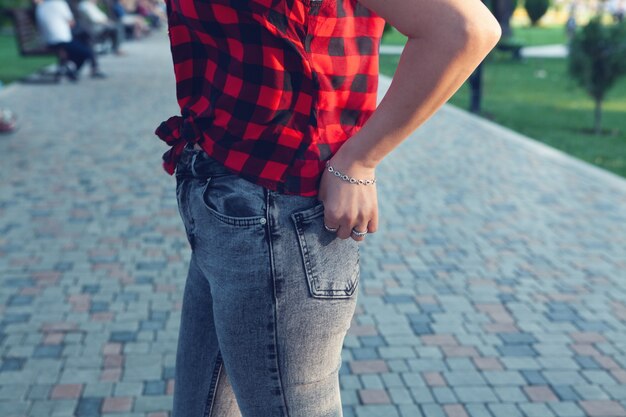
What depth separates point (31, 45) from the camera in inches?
588

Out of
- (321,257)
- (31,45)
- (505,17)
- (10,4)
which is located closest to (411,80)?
(321,257)

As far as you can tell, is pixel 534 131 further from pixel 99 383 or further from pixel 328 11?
pixel 328 11

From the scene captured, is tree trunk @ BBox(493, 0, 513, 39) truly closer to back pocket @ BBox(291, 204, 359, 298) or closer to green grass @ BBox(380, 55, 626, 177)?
green grass @ BBox(380, 55, 626, 177)

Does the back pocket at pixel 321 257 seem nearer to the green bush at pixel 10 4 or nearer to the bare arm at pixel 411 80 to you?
the bare arm at pixel 411 80

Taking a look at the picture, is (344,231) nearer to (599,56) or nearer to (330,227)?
(330,227)

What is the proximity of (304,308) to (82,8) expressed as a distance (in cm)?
1784

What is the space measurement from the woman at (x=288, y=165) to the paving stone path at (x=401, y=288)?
1730mm

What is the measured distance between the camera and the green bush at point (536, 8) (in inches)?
1753

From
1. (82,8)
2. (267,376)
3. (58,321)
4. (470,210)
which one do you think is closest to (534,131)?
(470,210)

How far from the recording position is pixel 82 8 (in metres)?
17.6

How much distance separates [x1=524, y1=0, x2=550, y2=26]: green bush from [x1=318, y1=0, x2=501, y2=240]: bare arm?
46.6 m

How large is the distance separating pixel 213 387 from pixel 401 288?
285cm

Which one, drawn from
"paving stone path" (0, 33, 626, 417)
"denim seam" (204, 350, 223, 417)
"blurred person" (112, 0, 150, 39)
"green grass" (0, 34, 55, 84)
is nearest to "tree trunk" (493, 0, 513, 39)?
"blurred person" (112, 0, 150, 39)

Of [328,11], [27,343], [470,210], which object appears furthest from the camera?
[470,210]
